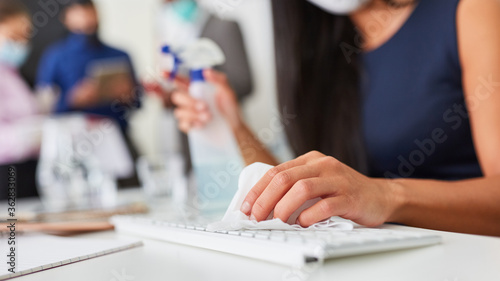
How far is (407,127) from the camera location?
1.05m

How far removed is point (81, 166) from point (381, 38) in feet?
2.73

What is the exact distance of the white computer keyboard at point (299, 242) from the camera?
0.36 metres

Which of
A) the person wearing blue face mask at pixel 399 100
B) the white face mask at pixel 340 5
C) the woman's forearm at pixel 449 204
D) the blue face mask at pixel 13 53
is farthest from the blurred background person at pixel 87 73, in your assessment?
the woman's forearm at pixel 449 204

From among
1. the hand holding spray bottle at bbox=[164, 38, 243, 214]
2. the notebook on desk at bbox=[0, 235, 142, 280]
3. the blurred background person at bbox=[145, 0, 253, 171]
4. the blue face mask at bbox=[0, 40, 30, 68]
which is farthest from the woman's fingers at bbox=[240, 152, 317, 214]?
the blue face mask at bbox=[0, 40, 30, 68]

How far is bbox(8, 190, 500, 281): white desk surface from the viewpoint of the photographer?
0.35 metres

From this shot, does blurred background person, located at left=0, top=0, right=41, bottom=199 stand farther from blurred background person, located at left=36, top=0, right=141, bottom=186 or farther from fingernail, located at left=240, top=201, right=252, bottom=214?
fingernail, located at left=240, top=201, right=252, bottom=214

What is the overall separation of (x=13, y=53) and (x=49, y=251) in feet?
8.26

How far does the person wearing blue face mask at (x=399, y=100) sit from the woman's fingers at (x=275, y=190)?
0.04 metres

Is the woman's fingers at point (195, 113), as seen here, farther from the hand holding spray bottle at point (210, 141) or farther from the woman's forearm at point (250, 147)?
the woman's forearm at point (250, 147)

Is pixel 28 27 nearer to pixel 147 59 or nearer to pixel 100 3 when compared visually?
pixel 100 3

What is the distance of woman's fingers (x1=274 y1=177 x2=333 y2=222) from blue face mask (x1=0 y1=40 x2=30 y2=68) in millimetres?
2615

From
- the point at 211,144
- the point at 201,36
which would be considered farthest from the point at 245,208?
the point at 201,36

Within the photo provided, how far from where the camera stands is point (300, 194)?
0.46m

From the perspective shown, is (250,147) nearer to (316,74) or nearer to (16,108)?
(316,74)
